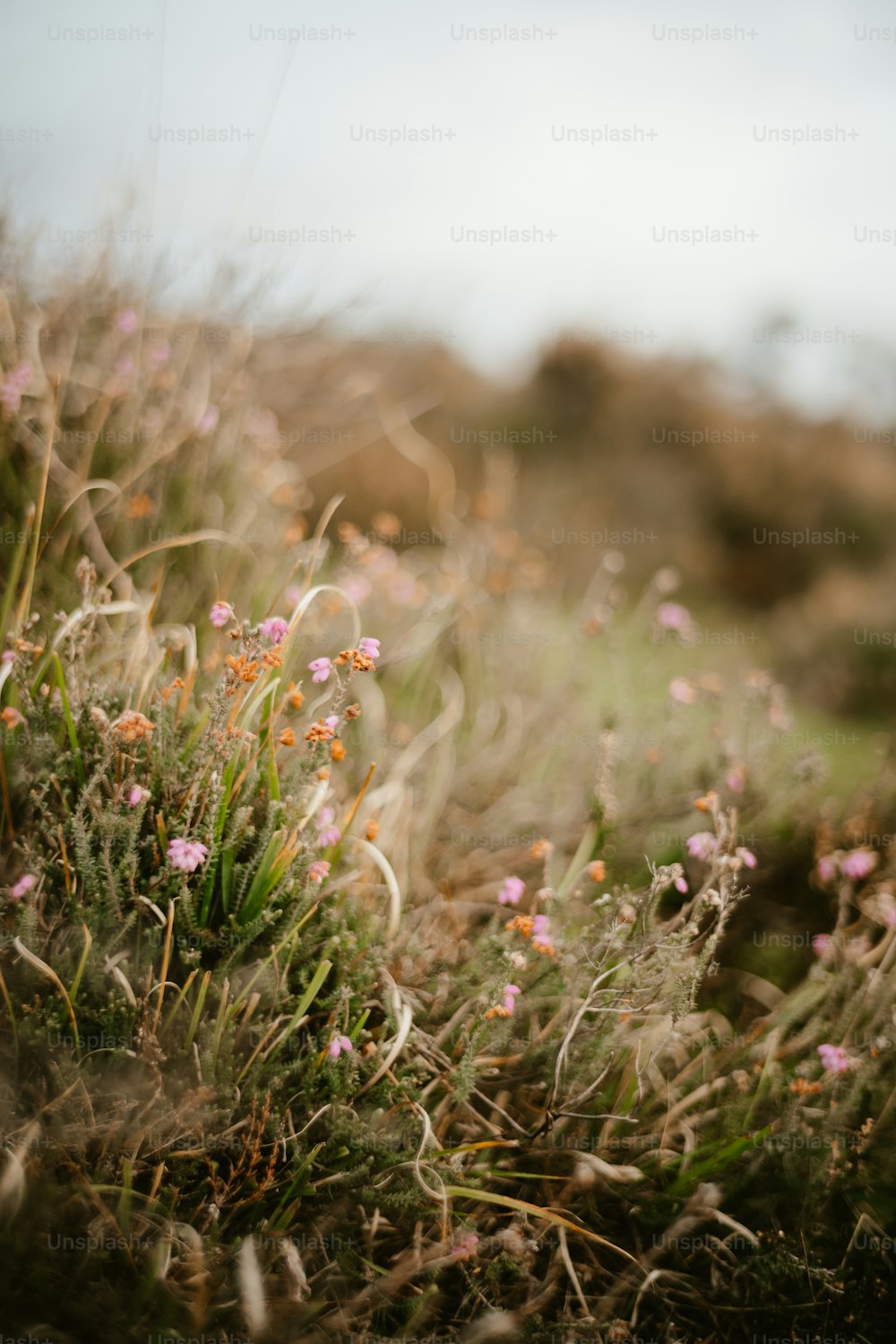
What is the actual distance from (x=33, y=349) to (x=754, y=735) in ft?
9.30

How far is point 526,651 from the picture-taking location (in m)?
3.57

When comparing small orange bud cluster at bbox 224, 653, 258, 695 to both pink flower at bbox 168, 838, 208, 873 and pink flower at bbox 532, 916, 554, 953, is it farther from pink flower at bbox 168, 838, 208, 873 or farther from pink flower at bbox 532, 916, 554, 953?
pink flower at bbox 532, 916, 554, 953

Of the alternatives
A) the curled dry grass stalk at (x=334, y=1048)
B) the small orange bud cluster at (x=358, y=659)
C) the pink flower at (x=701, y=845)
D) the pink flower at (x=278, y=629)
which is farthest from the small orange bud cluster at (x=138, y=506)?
the pink flower at (x=701, y=845)

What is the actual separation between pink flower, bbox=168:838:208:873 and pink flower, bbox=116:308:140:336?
2.02 m

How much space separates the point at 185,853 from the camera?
4.85ft

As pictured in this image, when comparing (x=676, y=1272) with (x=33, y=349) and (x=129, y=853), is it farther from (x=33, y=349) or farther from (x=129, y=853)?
(x=33, y=349)

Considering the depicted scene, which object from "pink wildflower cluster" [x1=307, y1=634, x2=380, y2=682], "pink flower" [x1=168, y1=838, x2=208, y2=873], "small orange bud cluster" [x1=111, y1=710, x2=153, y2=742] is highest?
"pink wildflower cluster" [x1=307, y1=634, x2=380, y2=682]

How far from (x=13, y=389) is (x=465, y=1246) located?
2534 mm

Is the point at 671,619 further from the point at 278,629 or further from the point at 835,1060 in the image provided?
the point at 278,629

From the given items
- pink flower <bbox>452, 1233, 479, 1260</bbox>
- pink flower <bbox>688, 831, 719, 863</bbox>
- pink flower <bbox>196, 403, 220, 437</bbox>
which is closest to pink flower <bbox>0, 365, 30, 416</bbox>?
pink flower <bbox>196, 403, 220, 437</bbox>

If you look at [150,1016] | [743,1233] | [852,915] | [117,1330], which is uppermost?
[150,1016]

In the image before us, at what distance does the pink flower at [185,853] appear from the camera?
1447mm

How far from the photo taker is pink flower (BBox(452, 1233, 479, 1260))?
141 cm

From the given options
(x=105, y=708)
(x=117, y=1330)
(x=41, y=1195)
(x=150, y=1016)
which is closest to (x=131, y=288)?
(x=105, y=708)
